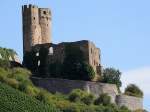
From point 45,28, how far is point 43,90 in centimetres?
1068

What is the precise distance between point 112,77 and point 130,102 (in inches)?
77.6

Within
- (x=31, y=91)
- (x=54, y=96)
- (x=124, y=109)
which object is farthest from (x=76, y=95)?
(x=31, y=91)

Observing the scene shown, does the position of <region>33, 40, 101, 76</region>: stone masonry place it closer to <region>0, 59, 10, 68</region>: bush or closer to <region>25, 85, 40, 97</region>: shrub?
<region>0, 59, 10, 68</region>: bush

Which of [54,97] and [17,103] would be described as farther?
[54,97]

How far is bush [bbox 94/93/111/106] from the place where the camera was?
61.8m

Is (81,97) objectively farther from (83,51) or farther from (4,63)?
(83,51)

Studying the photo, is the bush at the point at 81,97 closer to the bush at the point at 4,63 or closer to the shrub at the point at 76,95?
the shrub at the point at 76,95

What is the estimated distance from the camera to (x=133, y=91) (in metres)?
67.8

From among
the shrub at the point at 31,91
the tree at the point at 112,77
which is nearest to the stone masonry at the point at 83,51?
the tree at the point at 112,77

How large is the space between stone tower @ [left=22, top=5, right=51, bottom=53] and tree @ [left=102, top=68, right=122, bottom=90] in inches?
170

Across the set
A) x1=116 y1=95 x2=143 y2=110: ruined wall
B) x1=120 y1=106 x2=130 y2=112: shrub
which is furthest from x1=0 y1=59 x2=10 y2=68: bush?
x1=116 y1=95 x2=143 y2=110: ruined wall

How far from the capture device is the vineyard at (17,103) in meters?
51.1

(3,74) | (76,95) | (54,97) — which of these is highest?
(3,74)

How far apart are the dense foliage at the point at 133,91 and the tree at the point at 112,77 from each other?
0.75m
